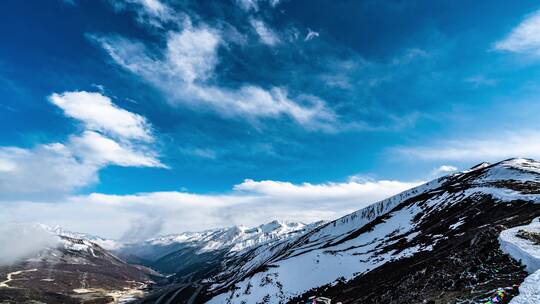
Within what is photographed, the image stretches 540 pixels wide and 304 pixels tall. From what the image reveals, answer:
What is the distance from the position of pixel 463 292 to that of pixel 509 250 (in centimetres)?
917

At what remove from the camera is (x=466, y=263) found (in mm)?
40188

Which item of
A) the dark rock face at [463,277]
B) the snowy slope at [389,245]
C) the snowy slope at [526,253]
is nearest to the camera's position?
the snowy slope at [526,253]

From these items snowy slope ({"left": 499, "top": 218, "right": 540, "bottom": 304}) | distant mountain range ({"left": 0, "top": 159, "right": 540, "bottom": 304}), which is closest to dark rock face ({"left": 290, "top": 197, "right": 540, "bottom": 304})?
distant mountain range ({"left": 0, "top": 159, "right": 540, "bottom": 304})

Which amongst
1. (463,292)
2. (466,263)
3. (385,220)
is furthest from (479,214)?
(385,220)

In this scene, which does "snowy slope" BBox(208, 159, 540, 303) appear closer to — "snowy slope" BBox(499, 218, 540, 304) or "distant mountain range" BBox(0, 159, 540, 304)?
"distant mountain range" BBox(0, 159, 540, 304)

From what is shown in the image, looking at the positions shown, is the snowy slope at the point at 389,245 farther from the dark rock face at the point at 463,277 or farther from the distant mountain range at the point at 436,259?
the dark rock face at the point at 463,277

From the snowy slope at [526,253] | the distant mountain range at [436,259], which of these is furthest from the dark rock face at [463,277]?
the snowy slope at [526,253]

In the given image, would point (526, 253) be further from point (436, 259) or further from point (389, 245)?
point (389, 245)

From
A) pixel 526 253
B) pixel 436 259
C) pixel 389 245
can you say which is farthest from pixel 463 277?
pixel 389 245

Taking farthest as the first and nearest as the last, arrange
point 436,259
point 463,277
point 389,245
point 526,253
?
point 389,245 → point 436,259 → point 463,277 → point 526,253

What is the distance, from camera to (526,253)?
3291 centimetres

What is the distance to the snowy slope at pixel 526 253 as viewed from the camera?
79.3 ft

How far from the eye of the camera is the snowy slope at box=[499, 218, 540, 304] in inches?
952

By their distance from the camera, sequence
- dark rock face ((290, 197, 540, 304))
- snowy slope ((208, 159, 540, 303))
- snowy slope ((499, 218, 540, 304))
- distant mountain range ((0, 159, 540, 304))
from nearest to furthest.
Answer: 1. snowy slope ((499, 218, 540, 304))
2. dark rock face ((290, 197, 540, 304))
3. distant mountain range ((0, 159, 540, 304))
4. snowy slope ((208, 159, 540, 303))
